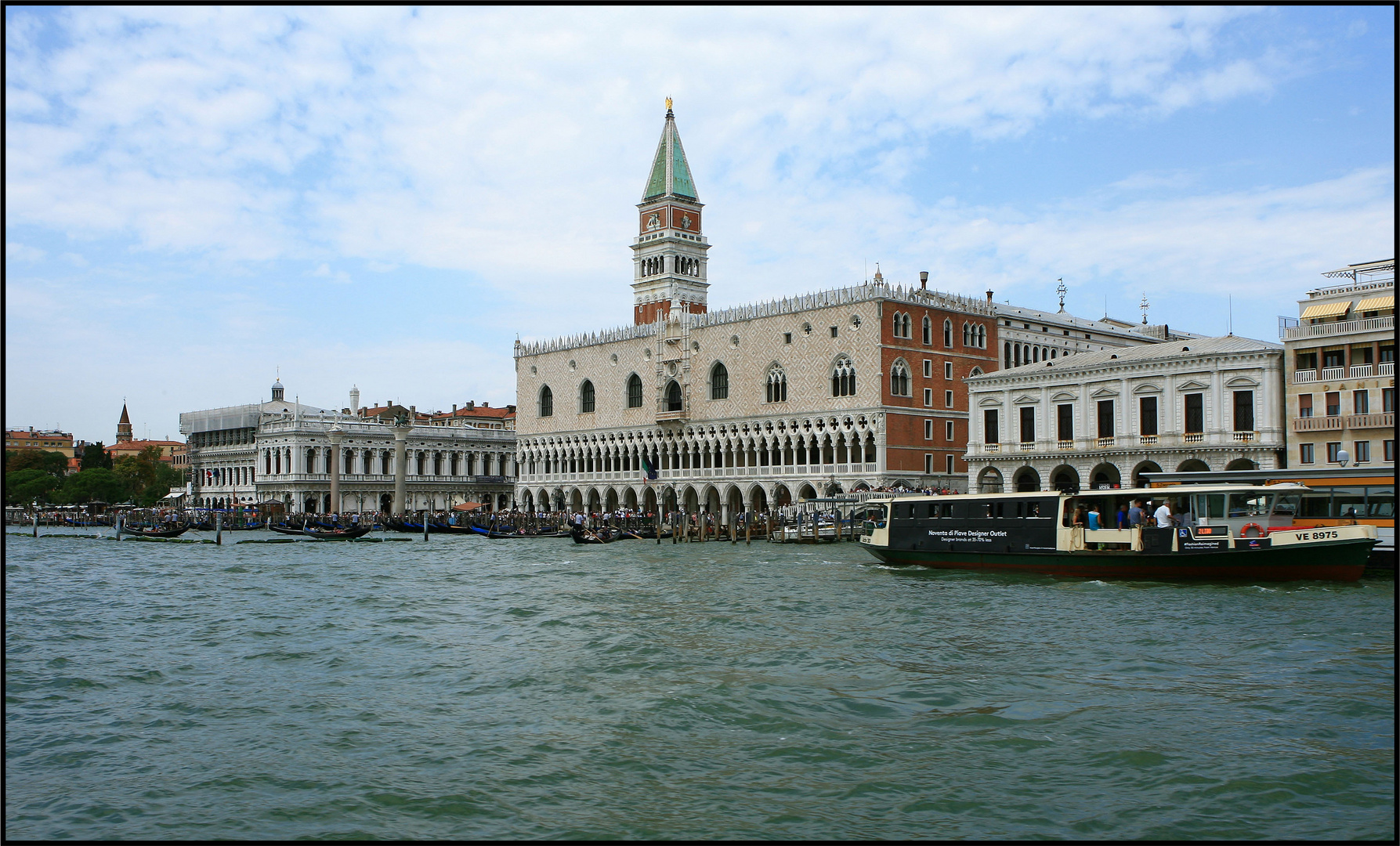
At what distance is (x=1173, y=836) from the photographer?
24.0 feet

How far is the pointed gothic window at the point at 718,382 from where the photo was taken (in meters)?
52.9

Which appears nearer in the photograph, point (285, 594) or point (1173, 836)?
point (1173, 836)

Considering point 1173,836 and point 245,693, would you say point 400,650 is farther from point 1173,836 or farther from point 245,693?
point 1173,836

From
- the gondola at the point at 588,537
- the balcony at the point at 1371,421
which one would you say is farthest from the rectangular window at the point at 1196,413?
the gondola at the point at 588,537

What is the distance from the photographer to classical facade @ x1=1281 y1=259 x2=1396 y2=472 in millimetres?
30391

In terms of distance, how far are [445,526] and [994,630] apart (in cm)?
3831

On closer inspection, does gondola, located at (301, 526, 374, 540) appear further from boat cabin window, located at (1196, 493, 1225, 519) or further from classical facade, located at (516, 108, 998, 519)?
boat cabin window, located at (1196, 493, 1225, 519)

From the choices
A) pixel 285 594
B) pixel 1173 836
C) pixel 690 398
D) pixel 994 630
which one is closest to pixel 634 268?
pixel 690 398

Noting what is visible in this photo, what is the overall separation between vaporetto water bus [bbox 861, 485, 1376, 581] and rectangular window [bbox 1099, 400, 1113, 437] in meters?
13.5

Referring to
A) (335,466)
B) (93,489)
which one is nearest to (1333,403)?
(335,466)

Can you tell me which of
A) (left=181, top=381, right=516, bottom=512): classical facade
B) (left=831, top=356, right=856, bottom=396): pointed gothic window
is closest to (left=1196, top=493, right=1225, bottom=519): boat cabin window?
(left=831, top=356, right=856, bottom=396): pointed gothic window

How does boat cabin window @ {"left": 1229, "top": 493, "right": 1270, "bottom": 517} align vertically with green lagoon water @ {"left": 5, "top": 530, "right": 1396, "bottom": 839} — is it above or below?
above

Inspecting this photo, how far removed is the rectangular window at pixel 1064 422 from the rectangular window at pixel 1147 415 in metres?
2.38

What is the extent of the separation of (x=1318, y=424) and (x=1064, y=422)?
8.55 m
